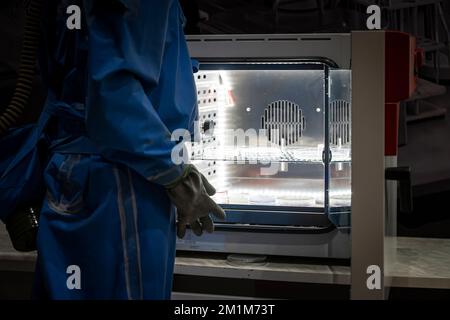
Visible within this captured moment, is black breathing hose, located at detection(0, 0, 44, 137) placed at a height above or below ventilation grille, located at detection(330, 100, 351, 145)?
above

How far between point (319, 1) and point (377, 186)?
1378 millimetres

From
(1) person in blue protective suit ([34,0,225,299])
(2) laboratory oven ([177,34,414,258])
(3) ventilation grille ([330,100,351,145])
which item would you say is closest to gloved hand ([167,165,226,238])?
(1) person in blue protective suit ([34,0,225,299])

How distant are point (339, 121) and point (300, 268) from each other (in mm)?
515

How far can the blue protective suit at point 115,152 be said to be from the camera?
1476mm

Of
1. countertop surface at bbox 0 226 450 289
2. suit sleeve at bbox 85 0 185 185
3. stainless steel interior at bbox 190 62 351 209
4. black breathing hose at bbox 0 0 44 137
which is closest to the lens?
suit sleeve at bbox 85 0 185 185

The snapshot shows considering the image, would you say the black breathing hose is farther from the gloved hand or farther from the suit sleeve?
the gloved hand

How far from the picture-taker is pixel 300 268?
2.16m

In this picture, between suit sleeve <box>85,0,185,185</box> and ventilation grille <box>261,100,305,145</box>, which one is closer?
suit sleeve <box>85,0,185,185</box>

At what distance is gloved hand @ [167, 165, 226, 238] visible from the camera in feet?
5.09

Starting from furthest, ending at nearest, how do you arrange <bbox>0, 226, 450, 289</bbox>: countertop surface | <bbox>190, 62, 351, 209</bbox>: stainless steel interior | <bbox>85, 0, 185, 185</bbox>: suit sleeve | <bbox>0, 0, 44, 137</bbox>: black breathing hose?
<bbox>190, 62, 351, 209</bbox>: stainless steel interior < <bbox>0, 226, 450, 289</bbox>: countertop surface < <bbox>0, 0, 44, 137</bbox>: black breathing hose < <bbox>85, 0, 185, 185</bbox>: suit sleeve

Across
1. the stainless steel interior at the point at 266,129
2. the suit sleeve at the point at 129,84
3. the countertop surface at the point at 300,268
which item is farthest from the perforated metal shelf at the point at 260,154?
the suit sleeve at the point at 129,84

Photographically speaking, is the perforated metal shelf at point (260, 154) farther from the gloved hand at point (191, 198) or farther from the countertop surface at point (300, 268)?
the gloved hand at point (191, 198)

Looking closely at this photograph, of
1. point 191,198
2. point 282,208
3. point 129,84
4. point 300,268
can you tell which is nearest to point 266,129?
point 282,208
